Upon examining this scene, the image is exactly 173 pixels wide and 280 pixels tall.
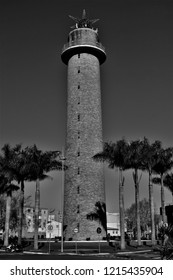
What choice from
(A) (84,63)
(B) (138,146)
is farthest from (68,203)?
(A) (84,63)

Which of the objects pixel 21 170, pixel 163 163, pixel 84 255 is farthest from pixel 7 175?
pixel 163 163

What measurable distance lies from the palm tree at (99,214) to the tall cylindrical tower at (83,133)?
498 millimetres

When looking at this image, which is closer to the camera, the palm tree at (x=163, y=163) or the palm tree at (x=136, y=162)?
the palm tree at (x=136, y=162)

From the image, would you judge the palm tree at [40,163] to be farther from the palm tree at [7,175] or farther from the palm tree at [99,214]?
the palm tree at [99,214]

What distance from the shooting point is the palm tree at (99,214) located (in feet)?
156

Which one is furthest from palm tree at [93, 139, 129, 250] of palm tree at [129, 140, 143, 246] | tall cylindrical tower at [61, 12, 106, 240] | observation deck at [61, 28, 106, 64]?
observation deck at [61, 28, 106, 64]

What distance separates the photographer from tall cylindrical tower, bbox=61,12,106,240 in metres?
47.8

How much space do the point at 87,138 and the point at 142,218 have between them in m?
63.4

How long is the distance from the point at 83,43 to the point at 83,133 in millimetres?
14987

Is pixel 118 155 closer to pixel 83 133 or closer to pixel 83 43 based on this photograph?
pixel 83 133

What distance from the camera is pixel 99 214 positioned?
4850 centimetres

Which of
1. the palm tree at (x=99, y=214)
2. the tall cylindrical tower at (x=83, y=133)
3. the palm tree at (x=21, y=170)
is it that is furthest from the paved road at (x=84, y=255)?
the palm tree at (x=21, y=170)
